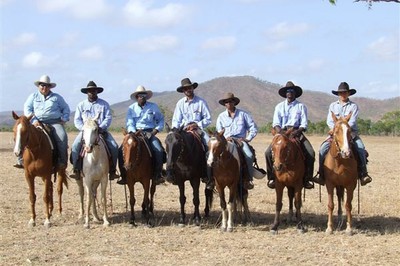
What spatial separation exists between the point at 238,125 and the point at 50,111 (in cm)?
405

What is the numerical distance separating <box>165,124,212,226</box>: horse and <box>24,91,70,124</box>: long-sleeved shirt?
2532 mm

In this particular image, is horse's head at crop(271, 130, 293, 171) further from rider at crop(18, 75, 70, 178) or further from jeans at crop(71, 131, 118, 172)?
rider at crop(18, 75, 70, 178)

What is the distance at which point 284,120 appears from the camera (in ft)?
37.9

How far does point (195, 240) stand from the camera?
33.4ft

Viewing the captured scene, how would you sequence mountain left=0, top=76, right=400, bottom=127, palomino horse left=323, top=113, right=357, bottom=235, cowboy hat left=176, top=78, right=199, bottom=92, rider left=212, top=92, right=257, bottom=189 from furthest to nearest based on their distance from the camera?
mountain left=0, top=76, right=400, bottom=127
cowboy hat left=176, top=78, right=199, bottom=92
rider left=212, top=92, right=257, bottom=189
palomino horse left=323, top=113, right=357, bottom=235

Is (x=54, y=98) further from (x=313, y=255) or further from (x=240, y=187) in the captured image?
(x=313, y=255)

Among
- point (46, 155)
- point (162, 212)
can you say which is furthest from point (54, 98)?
point (162, 212)

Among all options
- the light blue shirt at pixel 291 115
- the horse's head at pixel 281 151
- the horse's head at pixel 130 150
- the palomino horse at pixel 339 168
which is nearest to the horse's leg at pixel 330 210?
the palomino horse at pixel 339 168

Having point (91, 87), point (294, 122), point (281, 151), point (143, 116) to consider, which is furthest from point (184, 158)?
point (91, 87)

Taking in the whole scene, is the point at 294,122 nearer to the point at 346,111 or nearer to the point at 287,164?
the point at 346,111

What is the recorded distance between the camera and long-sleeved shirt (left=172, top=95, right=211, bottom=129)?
12.2 metres

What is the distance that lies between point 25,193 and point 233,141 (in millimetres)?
7414

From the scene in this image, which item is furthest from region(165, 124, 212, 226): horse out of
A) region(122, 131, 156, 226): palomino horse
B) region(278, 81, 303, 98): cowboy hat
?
region(278, 81, 303, 98): cowboy hat

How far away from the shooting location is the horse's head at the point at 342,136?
9969 millimetres
